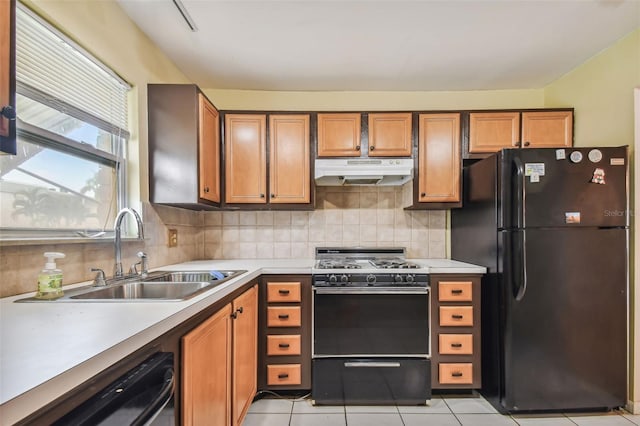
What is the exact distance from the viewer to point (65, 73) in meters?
1.41

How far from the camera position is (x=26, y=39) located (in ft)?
4.01

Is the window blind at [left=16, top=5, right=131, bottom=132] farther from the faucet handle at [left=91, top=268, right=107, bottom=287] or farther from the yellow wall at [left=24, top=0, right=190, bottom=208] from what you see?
the faucet handle at [left=91, top=268, right=107, bottom=287]

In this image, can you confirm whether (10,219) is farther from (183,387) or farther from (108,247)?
(183,387)

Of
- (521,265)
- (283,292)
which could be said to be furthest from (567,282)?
(283,292)

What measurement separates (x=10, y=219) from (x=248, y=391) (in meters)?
1.44

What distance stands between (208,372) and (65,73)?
1.50 meters

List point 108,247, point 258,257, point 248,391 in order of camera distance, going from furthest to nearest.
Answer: point 258,257, point 248,391, point 108,247

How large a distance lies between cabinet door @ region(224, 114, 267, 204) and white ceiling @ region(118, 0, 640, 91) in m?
0.40

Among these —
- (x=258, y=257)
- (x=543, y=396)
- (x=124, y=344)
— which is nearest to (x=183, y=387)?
(x=124, y=344)

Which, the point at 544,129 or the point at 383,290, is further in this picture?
the point at 544,129

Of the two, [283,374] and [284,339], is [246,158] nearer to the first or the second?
[284,339]

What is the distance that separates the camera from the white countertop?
506mm

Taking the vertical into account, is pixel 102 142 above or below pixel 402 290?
above

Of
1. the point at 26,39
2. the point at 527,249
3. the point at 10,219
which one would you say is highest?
the point at 26,39
